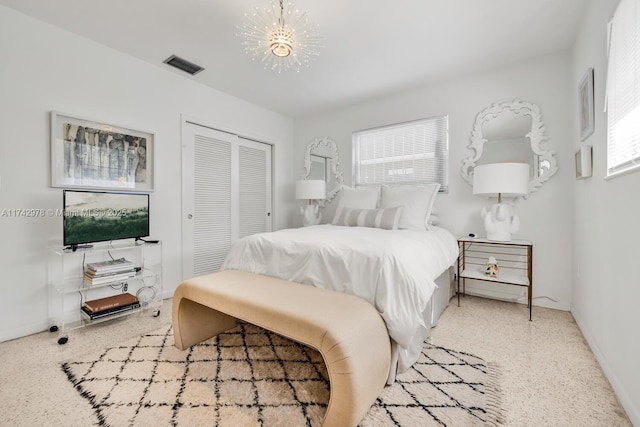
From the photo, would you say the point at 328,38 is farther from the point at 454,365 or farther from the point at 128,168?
the point at 454,365

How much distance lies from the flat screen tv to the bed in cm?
109

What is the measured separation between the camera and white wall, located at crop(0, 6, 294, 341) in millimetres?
2125

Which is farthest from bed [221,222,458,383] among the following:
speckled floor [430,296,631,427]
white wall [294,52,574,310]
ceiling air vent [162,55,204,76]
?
ceiling air vent [162,55,204,76]

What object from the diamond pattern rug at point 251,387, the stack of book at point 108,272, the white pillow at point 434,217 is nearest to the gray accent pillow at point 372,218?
the white pillow at point 434,217

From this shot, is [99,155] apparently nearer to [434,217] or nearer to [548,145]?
[434,217]

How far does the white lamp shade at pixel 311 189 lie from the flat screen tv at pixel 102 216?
1.96 meters

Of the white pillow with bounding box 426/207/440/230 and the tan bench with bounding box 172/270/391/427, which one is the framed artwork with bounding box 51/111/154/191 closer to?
the tan bench with bounding box 172/270/391/427

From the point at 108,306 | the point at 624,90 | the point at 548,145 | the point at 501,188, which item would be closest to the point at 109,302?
the point at 108,306

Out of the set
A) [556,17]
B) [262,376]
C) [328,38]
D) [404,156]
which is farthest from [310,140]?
[262,376]

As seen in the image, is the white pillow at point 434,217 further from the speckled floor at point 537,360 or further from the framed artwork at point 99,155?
the framed artwork at point 99,155

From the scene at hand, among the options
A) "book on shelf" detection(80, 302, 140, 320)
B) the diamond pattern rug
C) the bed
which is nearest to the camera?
the diamond pattern rug

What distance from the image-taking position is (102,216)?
2.42 m

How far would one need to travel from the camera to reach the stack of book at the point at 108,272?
2.30m

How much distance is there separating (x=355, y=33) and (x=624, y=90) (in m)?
1.87
